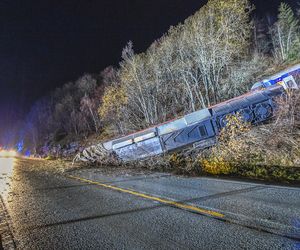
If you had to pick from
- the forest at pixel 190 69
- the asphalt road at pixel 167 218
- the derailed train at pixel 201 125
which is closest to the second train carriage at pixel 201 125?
the derailed train at pixel 201 125

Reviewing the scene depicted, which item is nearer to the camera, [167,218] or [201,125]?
[167,218]

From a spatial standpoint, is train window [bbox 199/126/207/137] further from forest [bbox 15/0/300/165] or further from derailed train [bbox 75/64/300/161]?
forest [bbox 15/0/300/165]

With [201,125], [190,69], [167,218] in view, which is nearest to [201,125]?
[201,125]

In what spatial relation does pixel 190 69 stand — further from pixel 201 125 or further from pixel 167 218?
pixel 167 218

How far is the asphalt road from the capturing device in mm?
4223

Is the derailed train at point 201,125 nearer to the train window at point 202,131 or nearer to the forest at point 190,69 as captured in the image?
the train window at point 202,131

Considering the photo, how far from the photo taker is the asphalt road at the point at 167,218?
4223mm

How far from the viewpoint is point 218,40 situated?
2592 centimetres

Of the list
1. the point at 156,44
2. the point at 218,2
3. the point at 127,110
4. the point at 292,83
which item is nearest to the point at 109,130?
the point at 127,110

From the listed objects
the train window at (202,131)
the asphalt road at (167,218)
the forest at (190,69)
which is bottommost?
the asphalt road at (167,218)

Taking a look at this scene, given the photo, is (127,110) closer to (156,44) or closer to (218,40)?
(156,44)

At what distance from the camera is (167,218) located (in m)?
5.39

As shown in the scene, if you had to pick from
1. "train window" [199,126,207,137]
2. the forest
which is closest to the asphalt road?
"train window" [199,126,207,137]

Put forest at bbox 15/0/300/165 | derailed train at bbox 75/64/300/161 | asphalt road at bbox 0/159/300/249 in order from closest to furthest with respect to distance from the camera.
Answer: asphalt road at bbox 0/159/300/249 < derailed train at bbox 75/64/300/161 < forest at bbox 15/0/300/165
